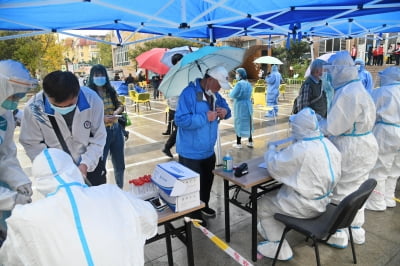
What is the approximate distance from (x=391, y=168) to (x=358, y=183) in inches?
42.8

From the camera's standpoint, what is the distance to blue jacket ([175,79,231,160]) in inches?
109

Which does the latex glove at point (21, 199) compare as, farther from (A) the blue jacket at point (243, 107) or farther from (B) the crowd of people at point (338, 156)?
(A) the blue jacket at point (243, 107)

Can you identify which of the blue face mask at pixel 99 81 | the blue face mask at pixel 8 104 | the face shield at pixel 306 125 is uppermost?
the blue face mask at pixel 99 81

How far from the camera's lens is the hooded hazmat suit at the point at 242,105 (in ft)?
19.4

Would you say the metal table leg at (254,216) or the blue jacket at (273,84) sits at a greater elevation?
the blue jacket at (273,84)

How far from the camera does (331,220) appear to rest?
6.88 ft

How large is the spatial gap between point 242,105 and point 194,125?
3421mm

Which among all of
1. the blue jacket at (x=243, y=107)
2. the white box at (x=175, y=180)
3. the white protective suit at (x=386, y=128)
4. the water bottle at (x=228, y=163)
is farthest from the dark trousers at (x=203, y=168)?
the blue jacket at (x=243, y=107)

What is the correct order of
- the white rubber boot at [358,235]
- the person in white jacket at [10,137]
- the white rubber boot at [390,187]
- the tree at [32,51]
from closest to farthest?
the person in white jacket at [10,137] → the white rubber boot at [358,235] → the white rubber boot at [390,187] → the tree at [32,51]

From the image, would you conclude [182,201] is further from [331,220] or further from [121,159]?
[121,159]

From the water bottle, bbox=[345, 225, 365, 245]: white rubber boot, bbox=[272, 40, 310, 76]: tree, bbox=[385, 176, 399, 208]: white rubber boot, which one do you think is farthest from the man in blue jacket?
bbox=[272, 40, 310, 76]: tree

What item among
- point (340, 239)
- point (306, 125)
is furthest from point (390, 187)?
point (306, 125)

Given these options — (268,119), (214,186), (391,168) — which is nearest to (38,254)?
(214,186)

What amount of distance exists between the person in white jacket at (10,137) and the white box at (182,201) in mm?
936
